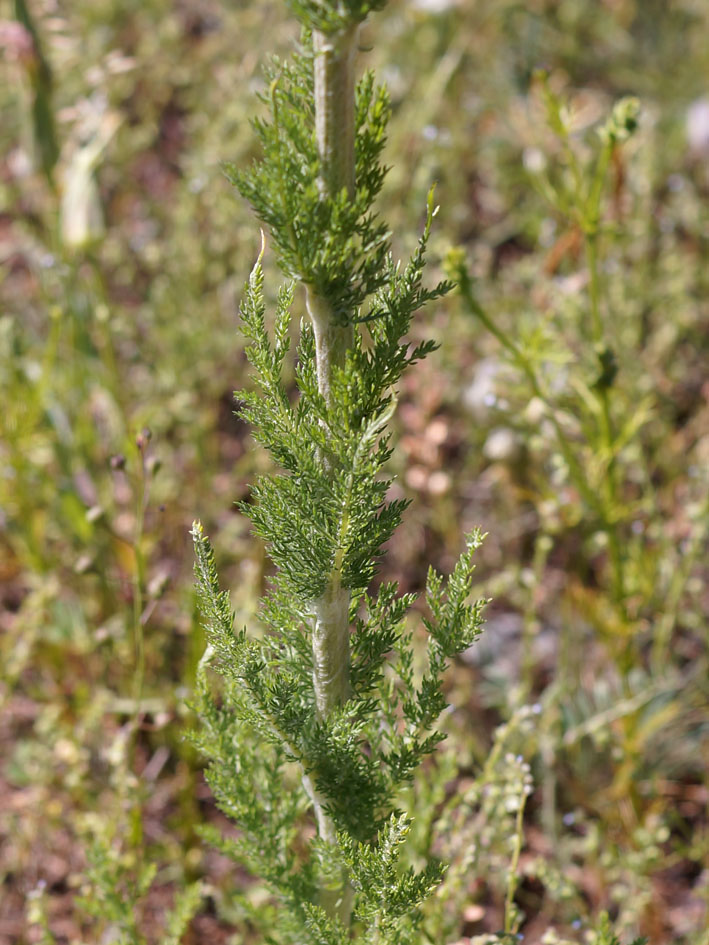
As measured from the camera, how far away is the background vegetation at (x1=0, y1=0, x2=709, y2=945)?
1675 millimetres

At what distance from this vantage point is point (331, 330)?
92 centimetres

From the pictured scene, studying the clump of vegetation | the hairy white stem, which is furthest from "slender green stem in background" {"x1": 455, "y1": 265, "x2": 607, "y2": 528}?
the hairy white stem

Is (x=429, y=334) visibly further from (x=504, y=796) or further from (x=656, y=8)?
(x=656, y=8)

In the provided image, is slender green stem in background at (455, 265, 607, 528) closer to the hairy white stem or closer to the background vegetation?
the background vegetation

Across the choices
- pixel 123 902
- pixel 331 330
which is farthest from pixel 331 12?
pixel 123 902

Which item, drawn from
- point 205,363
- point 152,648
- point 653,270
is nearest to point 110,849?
point 152,648

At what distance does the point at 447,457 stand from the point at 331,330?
1.64 metres

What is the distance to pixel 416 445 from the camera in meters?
2.30

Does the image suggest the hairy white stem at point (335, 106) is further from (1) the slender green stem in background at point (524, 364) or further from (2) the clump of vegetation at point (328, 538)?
(1) the slender green stem in background at point (524, 364)

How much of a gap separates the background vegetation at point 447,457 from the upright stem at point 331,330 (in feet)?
0.96

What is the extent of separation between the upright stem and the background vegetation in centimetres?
29

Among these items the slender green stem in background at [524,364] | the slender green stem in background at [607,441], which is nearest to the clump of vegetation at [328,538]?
the slender green stem in background at [524,364]

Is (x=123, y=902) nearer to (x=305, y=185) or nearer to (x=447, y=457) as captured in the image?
(x=305, y=185)

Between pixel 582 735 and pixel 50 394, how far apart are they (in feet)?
4.60
